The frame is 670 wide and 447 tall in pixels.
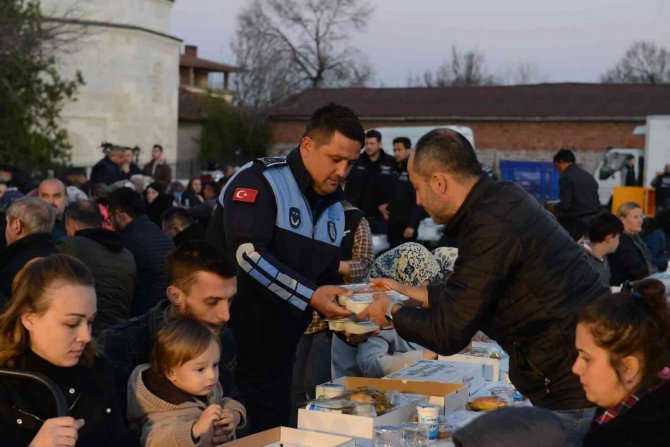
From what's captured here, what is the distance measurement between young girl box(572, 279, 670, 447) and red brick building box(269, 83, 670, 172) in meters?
38.5

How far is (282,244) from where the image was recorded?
5359 millimetres

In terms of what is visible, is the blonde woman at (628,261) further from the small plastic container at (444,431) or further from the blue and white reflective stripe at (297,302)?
the small plastic container at (444,431)

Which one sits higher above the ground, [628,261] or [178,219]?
[178,219]

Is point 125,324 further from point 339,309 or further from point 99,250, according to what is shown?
point 99,250

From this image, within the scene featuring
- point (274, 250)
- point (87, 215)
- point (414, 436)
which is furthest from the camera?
point (87, 215)

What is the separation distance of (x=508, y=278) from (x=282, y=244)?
5.45ft

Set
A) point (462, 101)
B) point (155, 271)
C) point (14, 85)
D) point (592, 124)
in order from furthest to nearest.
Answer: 1. point (462, 101)
2. point (592, 124)
3. point (14, 85)
4. point (155, 271)

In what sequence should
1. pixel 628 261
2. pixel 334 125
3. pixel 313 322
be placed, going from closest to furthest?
pixel 334 125 → pixel 313 322 → pixel 628 261

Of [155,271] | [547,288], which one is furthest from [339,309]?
[155,271]

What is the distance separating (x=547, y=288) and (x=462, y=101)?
41.5m

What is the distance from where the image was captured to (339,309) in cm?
497

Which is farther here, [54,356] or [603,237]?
[603,237]

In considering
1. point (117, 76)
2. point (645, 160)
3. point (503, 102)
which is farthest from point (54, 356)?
point (503, 102)

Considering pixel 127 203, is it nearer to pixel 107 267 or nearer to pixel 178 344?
pixel 107 267
